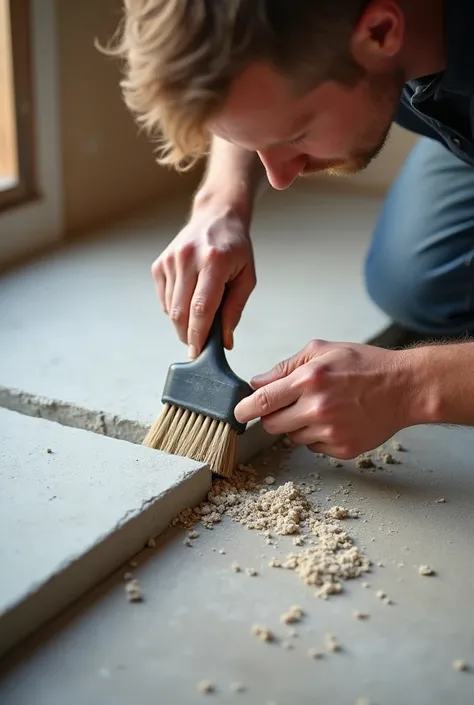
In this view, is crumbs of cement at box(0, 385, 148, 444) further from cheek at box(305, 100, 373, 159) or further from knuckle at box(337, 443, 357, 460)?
cheek at box(305, 100, 373, 159)

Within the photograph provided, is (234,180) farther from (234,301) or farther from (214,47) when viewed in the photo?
(214,47)

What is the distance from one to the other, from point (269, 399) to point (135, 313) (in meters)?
0.61

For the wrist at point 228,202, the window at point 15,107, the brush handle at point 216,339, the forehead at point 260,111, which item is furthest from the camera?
the window at point 15,107

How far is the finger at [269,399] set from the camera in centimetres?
107

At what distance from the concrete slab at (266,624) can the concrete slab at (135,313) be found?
320mm

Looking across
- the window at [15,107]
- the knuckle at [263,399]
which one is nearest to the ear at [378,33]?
the knuckle at [263,399]

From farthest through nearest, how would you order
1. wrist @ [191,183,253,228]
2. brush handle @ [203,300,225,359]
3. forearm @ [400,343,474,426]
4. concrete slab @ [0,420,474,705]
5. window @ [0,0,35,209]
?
window @ [0,0,35,209], wrist @ [191,183,253,228], brush handle @ [203,300,225,359], forearm @ [400,343,474,426], concrete slab @ [0,420,474,705]

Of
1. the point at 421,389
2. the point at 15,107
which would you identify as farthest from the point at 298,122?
the point at 15,107

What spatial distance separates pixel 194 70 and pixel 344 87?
201mm

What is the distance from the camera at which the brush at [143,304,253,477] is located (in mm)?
1102

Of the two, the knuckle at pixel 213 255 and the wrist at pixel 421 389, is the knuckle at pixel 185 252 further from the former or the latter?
the wrist at pixel 421 389

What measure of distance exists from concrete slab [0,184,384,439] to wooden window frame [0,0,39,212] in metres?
0.17

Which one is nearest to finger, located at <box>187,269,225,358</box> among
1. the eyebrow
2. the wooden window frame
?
Result: the eyebrow

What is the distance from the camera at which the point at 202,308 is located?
3.73ft
